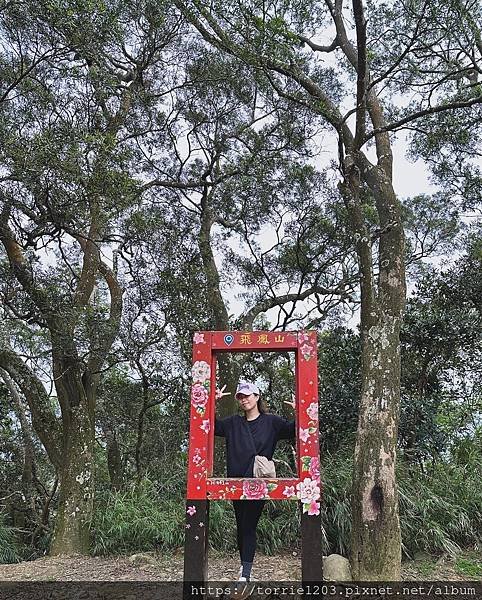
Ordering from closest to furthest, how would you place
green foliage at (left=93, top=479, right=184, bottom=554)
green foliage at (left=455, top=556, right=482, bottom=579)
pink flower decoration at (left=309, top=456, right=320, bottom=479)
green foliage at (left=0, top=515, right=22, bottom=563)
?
pink flower decoration at (left=309, top=456, right=320, bottom=479) < green foliage at (left=455, top=556, right=482, bottom=579) < green foliage at (left=93, top=479, right=184, bottom=554) < green foliage at (left=0, top=515, right=22, bottom=563)

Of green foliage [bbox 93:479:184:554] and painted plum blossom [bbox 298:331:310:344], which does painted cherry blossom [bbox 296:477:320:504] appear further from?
green foliage [bbox 93:479:184:554]

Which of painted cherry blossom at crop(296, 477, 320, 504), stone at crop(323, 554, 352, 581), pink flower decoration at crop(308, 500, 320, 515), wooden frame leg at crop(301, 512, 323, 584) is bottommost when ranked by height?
stone at crop(323, 554, 352, 581)

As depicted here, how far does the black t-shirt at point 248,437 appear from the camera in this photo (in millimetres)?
3541

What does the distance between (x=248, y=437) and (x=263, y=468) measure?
0.23 metres

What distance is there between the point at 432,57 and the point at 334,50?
1425 millimetres

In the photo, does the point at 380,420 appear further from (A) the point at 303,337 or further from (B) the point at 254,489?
(B) the point at 254,489

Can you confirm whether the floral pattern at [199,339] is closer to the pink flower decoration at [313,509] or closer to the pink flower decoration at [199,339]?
the pink flower decoration at [199,339]

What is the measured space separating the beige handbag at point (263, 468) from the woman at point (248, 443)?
0.11 ft

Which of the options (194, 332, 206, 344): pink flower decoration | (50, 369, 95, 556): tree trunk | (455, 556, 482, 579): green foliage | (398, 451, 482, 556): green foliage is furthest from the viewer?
(50, 369, 95, 556): tree trunk

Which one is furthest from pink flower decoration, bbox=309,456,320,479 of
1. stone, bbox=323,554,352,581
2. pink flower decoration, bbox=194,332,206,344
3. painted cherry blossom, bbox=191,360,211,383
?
stone, bbox=323,554,352,581

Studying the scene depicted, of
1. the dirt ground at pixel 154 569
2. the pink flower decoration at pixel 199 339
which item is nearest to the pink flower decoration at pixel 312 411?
the pink flower decoration at pixel 199 339

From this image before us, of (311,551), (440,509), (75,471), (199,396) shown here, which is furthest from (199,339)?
(440,509)

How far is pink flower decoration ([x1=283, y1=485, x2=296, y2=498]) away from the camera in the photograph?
3.26 m

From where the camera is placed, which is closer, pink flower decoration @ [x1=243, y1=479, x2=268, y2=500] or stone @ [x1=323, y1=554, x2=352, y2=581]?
pink flower decoration @ [x1=243, y1=479, x2=268, y2=500]
